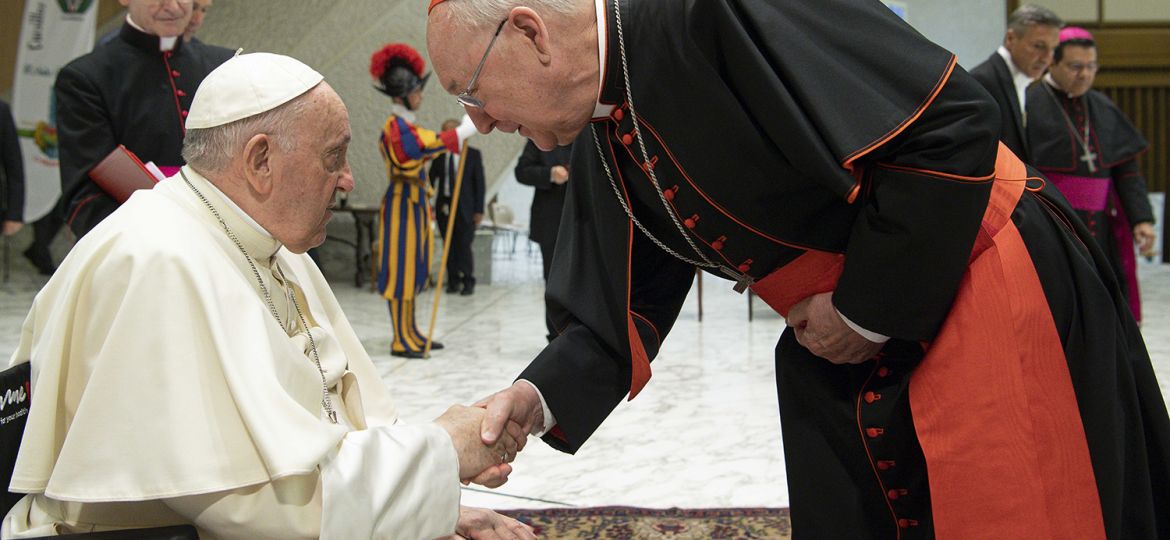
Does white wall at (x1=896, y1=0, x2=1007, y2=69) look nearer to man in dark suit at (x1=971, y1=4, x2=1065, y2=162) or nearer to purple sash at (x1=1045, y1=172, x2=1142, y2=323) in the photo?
purple sash at (x1=1045, y1=172, x2=1142, y2=323)

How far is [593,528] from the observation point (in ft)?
10.8

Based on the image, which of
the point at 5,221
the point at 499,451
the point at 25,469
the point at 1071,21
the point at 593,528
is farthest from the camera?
the point at 1071,21

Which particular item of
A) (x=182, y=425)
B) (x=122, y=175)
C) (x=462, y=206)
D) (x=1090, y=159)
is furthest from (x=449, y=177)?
(x=182, y=425)

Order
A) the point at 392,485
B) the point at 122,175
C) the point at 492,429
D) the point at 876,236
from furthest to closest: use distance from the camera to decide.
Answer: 1. the point at 122,175
2. the point at 492,429
3. the point at 392,485
4. the point at 876,236

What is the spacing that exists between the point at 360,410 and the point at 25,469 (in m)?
0.66

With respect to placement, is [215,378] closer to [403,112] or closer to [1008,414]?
[1008,414]

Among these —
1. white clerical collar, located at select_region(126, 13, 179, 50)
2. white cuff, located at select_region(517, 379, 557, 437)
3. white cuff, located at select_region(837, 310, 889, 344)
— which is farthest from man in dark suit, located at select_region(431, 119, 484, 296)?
white cuff, located at select_region(837, 310, 889, 344)

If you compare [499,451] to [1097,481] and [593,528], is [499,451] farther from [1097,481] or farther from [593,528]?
[593,528]

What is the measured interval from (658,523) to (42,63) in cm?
901

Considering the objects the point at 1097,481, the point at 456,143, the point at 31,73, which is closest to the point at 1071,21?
the point at 456,143

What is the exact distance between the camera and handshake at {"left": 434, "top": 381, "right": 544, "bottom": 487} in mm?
1942

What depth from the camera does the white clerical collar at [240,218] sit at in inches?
74.2

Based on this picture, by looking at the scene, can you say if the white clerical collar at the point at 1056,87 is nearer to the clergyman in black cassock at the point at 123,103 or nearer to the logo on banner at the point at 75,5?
the clergyman in black cassock at the point at 123,103

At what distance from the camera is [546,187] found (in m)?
6.76
